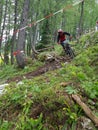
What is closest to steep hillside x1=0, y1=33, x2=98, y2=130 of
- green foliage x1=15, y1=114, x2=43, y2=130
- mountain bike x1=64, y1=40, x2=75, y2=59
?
green foliage x1=15, y1=114, x2=43, y2=130

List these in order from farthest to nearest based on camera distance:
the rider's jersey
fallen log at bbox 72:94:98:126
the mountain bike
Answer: the rider's jersey < the mountain bike < fallen log at bbox 72:94:98:126

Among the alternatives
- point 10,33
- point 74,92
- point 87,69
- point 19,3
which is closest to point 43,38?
point 19,3

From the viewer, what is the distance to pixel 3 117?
579 cm

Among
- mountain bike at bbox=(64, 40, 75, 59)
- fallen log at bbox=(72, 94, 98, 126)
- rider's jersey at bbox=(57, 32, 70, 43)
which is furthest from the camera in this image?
rider's jersey at bbox=(57, 32, 70, 43)

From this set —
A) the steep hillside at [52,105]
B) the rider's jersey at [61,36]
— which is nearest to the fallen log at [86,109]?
the steep hillside at [52,105]

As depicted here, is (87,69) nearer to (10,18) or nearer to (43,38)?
(43,38)

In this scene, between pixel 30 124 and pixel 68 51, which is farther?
pixel 68 51

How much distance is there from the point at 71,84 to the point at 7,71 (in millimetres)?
8340

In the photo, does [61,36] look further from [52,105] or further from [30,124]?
[30,124]

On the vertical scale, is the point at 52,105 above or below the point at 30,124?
above

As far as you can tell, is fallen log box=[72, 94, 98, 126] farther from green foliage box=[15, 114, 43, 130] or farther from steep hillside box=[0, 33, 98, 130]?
green foliage box=[15, 114, 43, 130]

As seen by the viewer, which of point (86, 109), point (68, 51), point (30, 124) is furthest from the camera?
point (68, 51)

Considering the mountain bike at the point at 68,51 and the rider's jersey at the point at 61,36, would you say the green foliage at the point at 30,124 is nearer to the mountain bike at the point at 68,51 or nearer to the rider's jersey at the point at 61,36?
the mountain bike at the point at 68,51

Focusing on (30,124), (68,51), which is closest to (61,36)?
(68,51)
